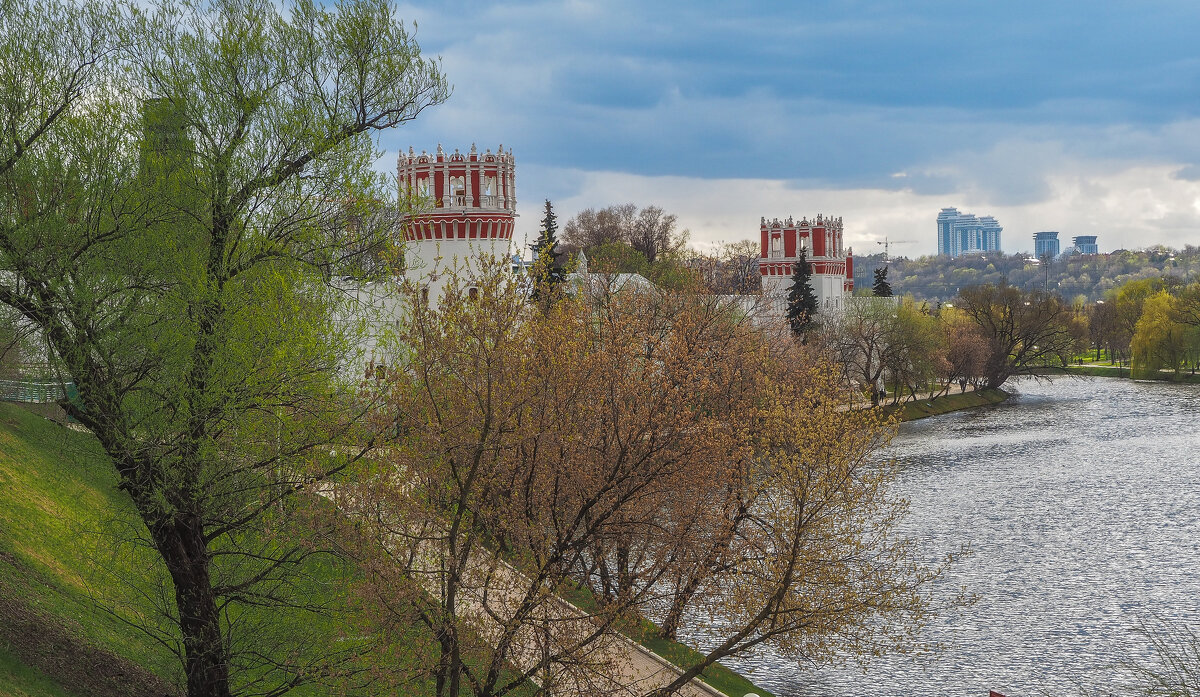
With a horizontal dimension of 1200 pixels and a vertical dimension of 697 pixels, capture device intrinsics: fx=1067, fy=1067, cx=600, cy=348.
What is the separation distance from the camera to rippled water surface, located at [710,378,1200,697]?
63.6 feet

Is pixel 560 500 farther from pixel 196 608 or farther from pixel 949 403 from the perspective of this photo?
pixel 949 403

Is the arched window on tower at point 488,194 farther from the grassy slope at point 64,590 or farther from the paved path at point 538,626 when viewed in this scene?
the paved path at point 538,626

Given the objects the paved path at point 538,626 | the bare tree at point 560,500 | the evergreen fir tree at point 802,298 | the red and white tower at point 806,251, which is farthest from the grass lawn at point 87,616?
the red and white tower at point 806,251

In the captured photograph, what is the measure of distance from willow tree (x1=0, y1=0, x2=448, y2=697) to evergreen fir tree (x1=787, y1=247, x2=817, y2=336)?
146 ft

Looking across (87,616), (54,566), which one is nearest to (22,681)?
(87,616)

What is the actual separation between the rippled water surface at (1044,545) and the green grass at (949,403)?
6235mm

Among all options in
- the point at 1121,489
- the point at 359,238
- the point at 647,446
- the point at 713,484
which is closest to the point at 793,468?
the point at 713,484

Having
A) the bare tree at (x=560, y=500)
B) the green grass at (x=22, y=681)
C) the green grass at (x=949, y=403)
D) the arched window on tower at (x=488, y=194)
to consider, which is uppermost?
the arched window on tower at (x=488, y=194)

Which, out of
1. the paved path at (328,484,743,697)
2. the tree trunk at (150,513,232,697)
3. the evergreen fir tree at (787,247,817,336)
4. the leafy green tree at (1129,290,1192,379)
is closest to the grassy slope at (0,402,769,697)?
the tree trunk at (150,513,232,697)

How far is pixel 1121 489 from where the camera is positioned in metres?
34.8

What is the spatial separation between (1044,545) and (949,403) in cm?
3751

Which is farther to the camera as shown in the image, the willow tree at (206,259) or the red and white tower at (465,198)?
the red and white tower at (465,198)

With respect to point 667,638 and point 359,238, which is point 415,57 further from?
point 667,638

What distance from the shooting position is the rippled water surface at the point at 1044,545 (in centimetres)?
1939
